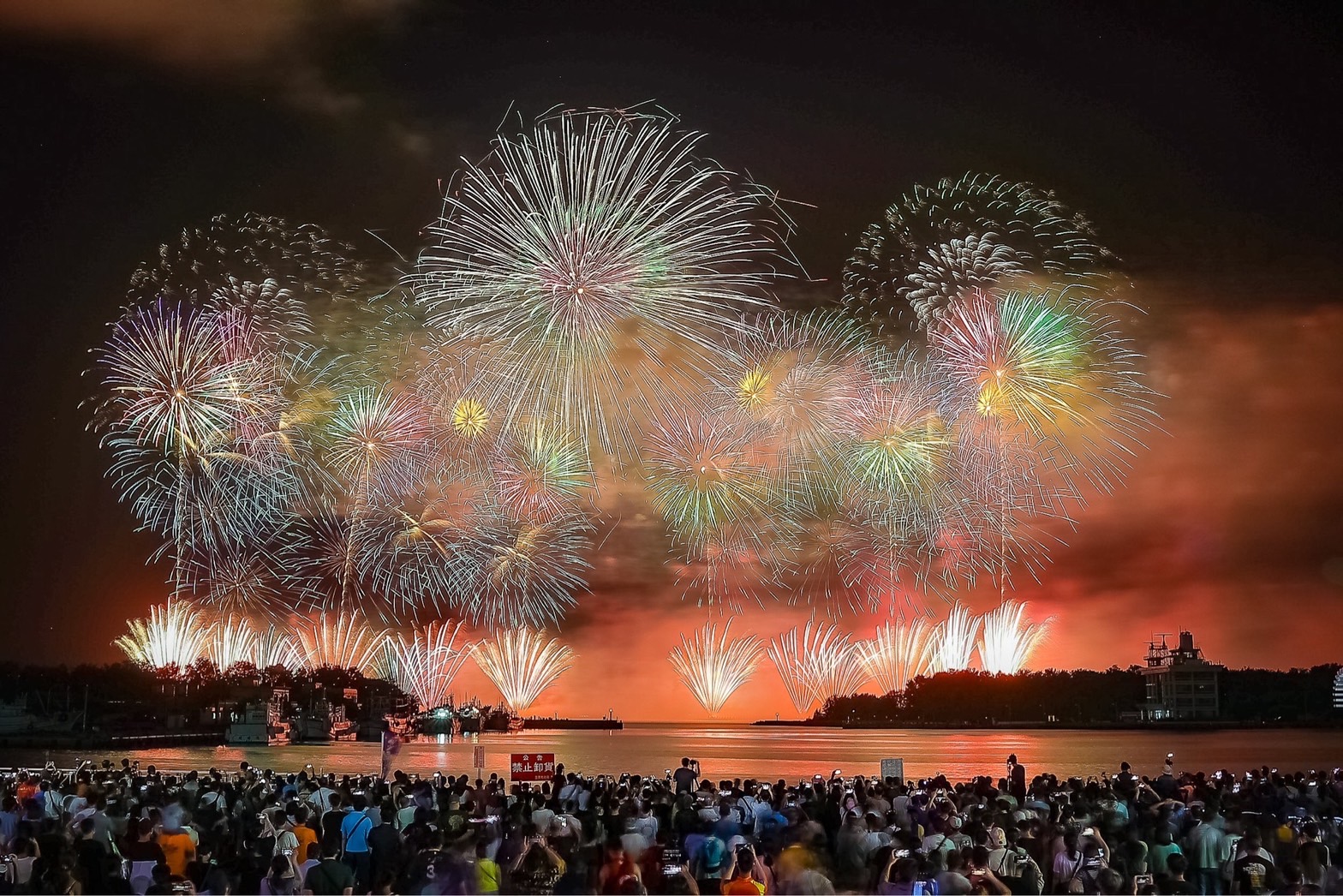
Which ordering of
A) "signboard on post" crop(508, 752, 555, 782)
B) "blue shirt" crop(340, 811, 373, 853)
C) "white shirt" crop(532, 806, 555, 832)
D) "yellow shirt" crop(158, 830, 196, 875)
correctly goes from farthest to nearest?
1. "signboard on post" crop(508, 752, 555, 782)
2. "white shirt" crop(532, 806, 555, 832)
3. "blue shirt" crop(340, 811, 373, 853)
4. "yellow shirt" crop(158, 830, 196, 875)

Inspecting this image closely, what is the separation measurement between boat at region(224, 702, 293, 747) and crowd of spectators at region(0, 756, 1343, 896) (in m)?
113

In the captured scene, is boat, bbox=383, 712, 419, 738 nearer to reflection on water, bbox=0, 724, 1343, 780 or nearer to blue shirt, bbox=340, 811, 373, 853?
reflection on water, bbox=0, 724, 1343, 780

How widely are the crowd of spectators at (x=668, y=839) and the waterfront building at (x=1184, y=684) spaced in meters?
131

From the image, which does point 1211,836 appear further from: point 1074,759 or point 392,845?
point 1074,759

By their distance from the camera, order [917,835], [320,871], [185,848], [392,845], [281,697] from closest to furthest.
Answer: [320,871] < [185,848] < [392,845] < [917,835] < [281,697]

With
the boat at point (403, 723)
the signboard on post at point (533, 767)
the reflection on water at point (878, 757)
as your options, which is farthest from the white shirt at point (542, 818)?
the boat at point (403, 723)

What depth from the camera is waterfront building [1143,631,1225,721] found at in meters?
142

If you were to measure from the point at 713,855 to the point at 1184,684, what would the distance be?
14409 cm

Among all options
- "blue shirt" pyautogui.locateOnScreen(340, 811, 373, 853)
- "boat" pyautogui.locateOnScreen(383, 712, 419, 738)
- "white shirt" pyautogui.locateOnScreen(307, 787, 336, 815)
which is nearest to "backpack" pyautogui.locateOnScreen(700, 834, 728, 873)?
"blue shirt" pyautogui.locateOnScreen(340, 811, 373, 853)

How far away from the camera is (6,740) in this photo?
4026 inches

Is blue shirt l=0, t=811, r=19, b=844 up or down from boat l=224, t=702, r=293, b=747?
up

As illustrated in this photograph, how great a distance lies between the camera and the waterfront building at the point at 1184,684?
141750 millimetres

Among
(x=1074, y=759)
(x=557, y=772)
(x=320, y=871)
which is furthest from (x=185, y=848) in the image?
Result: (x=1074, y=759)

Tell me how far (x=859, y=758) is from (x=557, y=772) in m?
108
